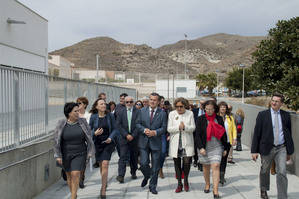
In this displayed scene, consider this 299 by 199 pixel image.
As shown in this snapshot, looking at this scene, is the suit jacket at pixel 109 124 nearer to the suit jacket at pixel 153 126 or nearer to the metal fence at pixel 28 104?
the suit jacket at pixel 153 126

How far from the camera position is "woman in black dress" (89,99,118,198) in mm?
6355

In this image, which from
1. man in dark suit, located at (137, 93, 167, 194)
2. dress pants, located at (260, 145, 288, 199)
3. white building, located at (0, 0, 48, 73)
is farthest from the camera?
white building, located at (0, 0, 48, 73)

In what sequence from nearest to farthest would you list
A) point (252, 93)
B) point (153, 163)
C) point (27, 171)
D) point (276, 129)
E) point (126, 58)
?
point (276, 129)
point (27, 171)
point (153, 163)
point (252, 93)
point (126, 58)

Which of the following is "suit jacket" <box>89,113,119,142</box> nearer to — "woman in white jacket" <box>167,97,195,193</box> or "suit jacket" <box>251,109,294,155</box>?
"woman in white jacket" <box>167,97,195,193</box>

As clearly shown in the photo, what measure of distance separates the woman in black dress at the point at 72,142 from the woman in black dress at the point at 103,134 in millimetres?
1009

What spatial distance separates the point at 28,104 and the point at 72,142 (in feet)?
5.82

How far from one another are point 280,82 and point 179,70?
147913 millimetres

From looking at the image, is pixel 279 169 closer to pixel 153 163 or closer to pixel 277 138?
pixel 277 138

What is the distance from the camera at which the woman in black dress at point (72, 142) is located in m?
5.20

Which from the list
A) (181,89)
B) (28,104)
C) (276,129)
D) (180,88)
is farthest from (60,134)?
(180,88)

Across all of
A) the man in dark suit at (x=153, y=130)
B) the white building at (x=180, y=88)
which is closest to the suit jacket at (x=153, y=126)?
the man in dark suit at (x=153, y=130)

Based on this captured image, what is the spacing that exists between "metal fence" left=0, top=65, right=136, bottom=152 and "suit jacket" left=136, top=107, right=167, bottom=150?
6.76 ft

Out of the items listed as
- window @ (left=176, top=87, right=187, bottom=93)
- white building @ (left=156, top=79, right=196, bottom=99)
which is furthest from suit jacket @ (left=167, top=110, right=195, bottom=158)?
window @ (left=176, top=87, right=187, bottom=93)

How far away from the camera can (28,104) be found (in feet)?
21.4
